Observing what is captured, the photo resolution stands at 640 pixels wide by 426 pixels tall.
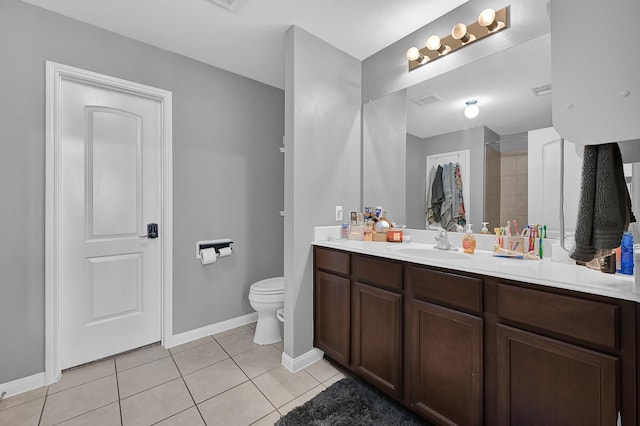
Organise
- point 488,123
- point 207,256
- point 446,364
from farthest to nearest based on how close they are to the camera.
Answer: point 207,256, point 488,123, point 446,364

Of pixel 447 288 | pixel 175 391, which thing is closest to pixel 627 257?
pixel 447 288

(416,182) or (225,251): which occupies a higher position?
(416,182)

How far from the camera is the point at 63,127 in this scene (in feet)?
6.19

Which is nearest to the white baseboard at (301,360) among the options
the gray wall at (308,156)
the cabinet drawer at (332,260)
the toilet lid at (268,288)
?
the gray wall at (308,156)

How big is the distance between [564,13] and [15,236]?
280 centimetres

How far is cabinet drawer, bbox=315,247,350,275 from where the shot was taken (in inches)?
72.0

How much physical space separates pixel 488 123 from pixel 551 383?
1.40 metres

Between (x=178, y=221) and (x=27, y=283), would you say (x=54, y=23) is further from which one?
(x=27, y=283)

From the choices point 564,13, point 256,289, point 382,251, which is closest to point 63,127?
point 256,289

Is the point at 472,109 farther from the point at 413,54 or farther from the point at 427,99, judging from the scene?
the point at 413,54

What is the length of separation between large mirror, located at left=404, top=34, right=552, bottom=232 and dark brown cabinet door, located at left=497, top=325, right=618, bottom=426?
0.79 meters

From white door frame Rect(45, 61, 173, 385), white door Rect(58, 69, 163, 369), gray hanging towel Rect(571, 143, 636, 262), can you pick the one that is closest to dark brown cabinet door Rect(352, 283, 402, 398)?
gray hanging towel Rect(571, 143, 636, 262)

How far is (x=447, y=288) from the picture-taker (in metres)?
1.29

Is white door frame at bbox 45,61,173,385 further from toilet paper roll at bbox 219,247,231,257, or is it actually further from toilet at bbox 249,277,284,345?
toilet at bbox 249,277,284,345
